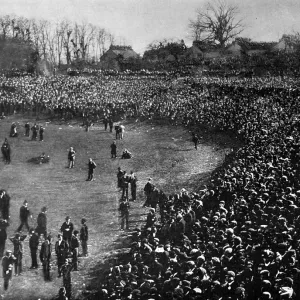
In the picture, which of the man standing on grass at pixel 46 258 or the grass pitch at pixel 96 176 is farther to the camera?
the grass pitch at pixel 96 176

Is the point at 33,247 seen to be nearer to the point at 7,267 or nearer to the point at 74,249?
the point at 74,249

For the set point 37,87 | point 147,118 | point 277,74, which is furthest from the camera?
point 277,74

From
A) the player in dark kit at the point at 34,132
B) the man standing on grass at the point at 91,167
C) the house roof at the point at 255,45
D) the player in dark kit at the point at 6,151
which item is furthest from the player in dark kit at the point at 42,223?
the house roof at the point at 255,45

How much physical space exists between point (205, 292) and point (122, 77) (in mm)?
49649

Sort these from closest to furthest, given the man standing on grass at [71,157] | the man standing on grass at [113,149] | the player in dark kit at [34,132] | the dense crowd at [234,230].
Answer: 1. the dense crowd at [234,230]
2. the man standing on grass at [71,157]
3. the man standing on grass at [113,149]
4. the player in dark kit at [34,132]

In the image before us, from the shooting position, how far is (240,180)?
17.9 metres

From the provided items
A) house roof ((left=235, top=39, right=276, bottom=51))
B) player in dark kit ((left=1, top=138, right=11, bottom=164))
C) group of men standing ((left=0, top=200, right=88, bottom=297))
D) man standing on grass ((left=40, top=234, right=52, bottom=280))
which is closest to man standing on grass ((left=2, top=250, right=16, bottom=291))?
group of men standing ((left=0, top=200, right=88, bottom=297))

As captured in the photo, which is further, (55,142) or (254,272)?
(55,142)

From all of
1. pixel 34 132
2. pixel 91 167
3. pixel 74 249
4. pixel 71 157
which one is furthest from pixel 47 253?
pixel 34 132

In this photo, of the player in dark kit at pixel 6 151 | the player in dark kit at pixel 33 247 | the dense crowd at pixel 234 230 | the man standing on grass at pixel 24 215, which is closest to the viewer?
the dense crowd at pixel 234 230

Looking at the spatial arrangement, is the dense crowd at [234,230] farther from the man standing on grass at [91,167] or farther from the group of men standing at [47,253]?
the man standing on grass at [91,167]

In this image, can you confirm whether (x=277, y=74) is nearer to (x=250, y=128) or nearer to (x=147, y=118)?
(x=147, y=118)

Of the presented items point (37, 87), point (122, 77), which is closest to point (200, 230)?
point (37, 87)

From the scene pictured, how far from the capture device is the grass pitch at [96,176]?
14.6 m
